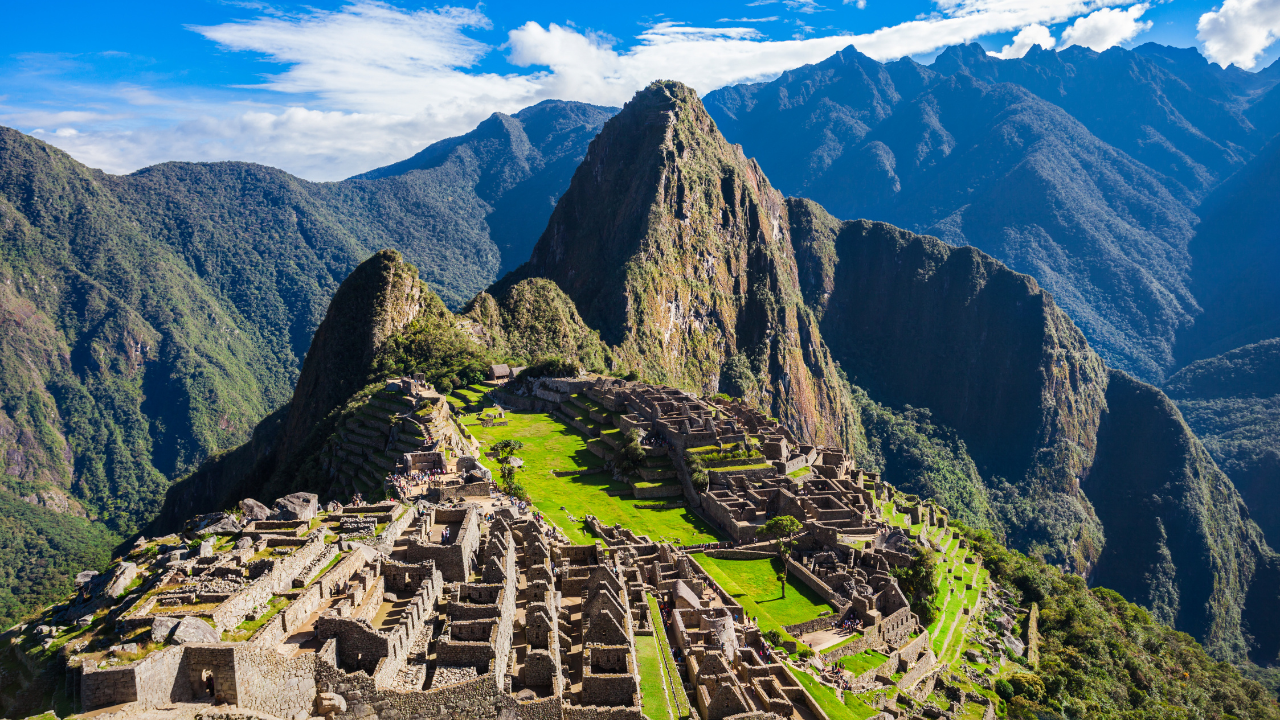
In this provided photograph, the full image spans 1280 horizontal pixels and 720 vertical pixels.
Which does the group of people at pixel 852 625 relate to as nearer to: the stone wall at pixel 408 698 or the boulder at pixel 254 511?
the stone wall at pixel 408 698

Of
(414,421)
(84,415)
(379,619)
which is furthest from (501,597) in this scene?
(84,415)

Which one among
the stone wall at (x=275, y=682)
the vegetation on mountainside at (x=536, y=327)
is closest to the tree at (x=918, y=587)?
the stone wall at (x=275, y=682)

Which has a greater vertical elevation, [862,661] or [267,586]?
[267,586]

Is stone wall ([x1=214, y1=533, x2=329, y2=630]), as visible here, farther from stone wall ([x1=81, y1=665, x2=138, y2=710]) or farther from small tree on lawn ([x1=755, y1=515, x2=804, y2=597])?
small tree on lawn ([x1=755, y1=515, x2=804, y2=597])

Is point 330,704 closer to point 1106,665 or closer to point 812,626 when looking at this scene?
point 812,626

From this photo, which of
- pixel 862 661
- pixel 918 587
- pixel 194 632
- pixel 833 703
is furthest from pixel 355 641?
pixel 918 587

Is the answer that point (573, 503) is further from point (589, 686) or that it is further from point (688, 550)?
point (589, 686)
